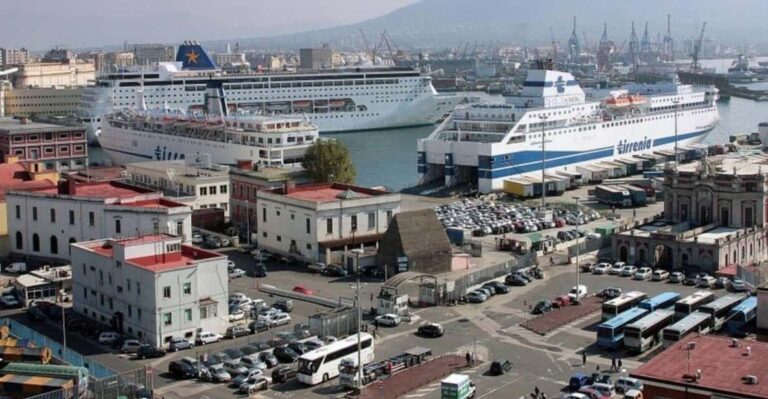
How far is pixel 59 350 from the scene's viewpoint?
11.4 metres

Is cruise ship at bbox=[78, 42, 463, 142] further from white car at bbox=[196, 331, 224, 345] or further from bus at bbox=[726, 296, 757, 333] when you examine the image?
bus at bbox=[726, 296, 757, 333]

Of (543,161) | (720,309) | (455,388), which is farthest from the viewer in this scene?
(543,161)

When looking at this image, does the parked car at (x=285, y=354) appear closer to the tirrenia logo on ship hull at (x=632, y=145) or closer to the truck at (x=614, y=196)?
the truck at (x=614, y=196)

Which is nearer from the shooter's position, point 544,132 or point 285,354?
point 285,354

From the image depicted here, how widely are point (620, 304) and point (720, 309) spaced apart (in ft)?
3.67

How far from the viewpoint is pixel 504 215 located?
20438mm

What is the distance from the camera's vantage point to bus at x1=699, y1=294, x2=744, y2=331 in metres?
11.9

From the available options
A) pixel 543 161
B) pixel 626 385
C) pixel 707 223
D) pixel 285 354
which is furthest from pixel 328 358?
pixel 543 161

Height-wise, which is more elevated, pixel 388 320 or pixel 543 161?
pixel 543 161

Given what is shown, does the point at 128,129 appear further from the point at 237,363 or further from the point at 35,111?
the point at 237,363

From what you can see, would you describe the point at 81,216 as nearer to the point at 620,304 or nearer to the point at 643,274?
the point at 620,304

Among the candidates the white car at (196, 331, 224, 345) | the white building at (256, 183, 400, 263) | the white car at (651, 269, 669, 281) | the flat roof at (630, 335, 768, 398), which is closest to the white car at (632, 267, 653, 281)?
the white car at (651, 269, 669, 281)

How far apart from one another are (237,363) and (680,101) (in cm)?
2474

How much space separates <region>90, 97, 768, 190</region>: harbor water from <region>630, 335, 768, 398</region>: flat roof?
57.0ft
